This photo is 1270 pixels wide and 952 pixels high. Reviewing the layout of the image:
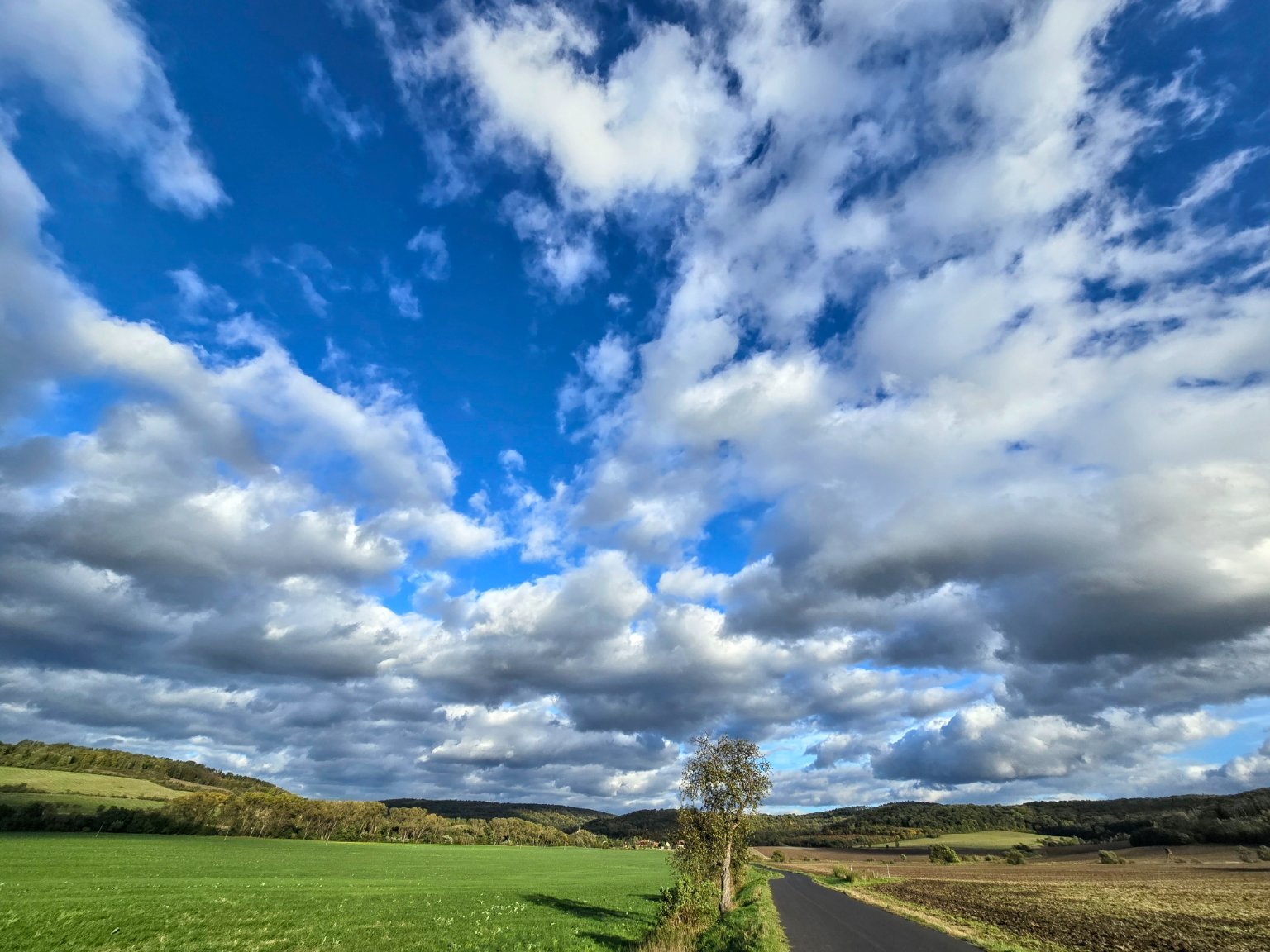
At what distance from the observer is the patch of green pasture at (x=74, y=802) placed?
109 metres

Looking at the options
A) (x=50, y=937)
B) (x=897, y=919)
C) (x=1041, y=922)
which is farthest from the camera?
(x=897, y=919)

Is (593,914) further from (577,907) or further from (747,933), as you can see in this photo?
(747,933)

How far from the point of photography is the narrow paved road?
27.5 meters

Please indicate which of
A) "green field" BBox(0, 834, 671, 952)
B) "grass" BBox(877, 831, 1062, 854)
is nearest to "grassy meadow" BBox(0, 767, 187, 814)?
"green field" BBox(0, 834, 671, 952)

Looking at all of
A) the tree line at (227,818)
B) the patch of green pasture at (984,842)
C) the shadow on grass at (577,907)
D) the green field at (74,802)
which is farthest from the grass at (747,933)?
the patch of green pasture at (984,842)

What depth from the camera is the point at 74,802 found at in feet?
395

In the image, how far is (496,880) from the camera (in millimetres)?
70750

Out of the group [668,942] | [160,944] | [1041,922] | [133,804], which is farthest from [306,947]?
[133,804]

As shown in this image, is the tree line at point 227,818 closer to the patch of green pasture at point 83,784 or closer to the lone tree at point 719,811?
the patch of green pasture at point 83,784

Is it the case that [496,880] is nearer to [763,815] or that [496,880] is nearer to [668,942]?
[763,815]

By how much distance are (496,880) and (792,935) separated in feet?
171

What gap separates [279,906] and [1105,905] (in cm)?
5572

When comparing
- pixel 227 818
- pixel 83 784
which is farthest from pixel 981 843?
pixel 83 784

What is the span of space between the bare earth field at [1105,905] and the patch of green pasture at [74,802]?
5339 inches
